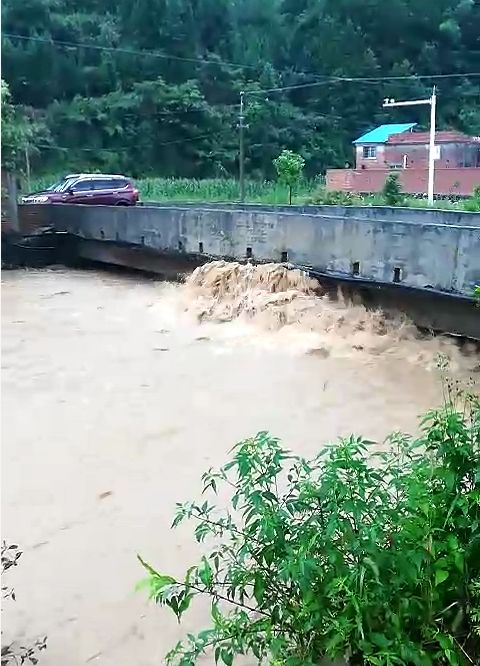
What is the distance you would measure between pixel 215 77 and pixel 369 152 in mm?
9107

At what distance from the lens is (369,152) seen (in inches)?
1089

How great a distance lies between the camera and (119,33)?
3278 cm

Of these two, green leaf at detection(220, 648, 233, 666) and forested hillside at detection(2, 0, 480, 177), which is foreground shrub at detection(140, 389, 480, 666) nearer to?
green leaf at detection(220, 648, 233, 666)

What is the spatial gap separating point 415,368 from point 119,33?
96.6ft

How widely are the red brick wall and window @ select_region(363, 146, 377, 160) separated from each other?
3.49 m

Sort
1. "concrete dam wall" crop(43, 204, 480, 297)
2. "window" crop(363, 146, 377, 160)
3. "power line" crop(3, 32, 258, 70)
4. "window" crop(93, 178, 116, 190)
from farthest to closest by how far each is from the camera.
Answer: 1. "power line" crop(3, 32, 258, 70)
2. "window" crop(363, 146, 377, 160)
3. "window" crop(93, 178, 116, 190)
4. "concrete dam wall" crop(43, 204, 480, 297)

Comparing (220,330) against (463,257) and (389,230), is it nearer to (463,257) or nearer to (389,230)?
(389,230)

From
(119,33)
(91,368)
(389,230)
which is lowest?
(91,368)

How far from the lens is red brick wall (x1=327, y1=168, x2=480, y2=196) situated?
22094mm

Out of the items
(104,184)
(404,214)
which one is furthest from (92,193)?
(404,214)

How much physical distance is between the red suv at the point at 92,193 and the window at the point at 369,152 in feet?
39.5

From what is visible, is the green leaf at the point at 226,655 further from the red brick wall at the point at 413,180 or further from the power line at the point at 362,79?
the power line at the point at 362,79

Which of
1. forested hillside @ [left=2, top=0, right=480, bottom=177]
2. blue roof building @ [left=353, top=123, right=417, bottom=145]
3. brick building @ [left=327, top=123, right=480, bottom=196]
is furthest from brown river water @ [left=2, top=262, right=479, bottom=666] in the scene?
forested hillside @ [left=2, top=0, right=480, bottom=177]

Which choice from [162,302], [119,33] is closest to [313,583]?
[162,302]
